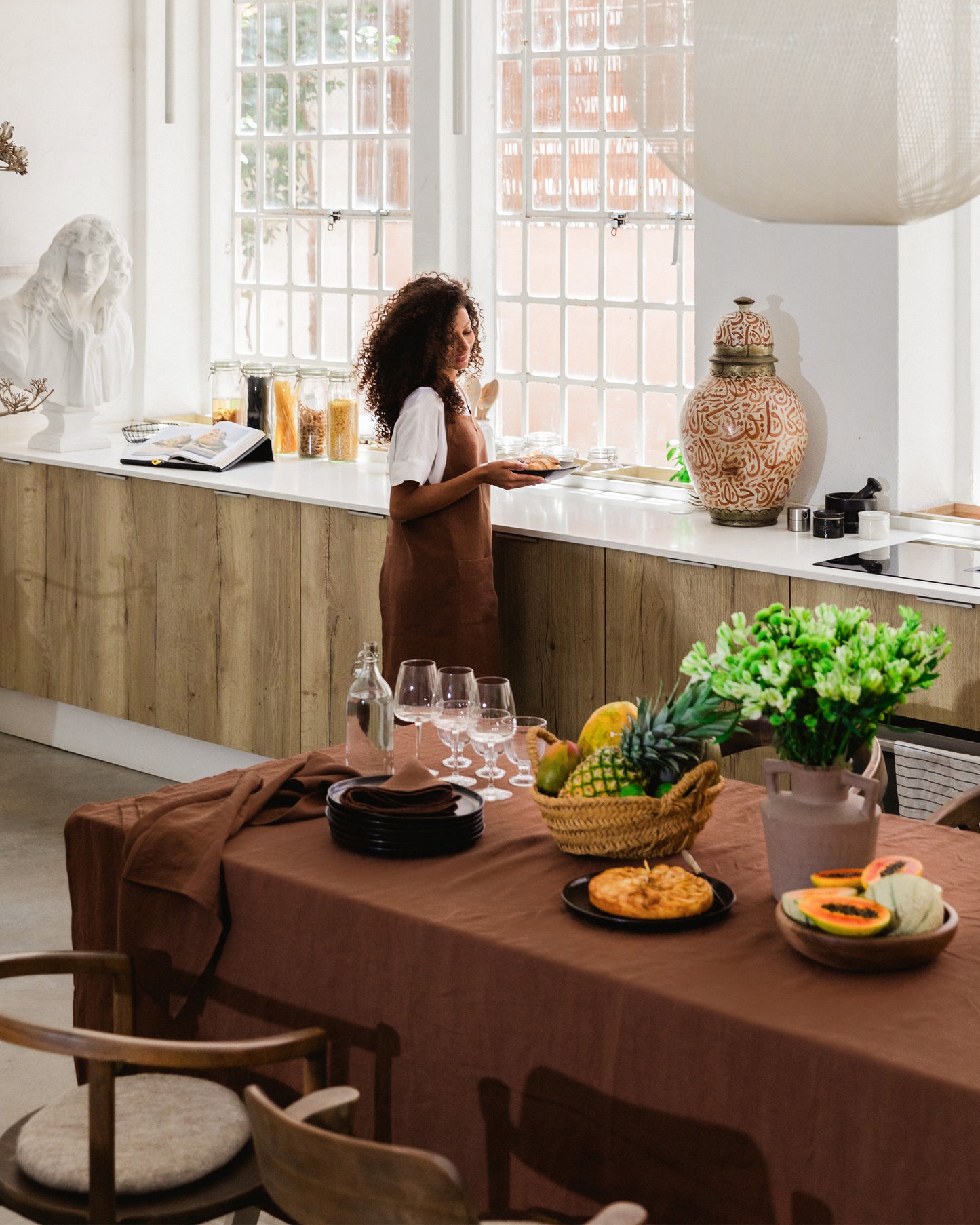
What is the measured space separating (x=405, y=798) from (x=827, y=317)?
2.50 meters

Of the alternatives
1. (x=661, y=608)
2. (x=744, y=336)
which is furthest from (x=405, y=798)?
(x=744, y=336)

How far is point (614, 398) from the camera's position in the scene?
5504mm

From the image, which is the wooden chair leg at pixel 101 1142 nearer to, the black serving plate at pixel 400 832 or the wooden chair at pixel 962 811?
the black serving plate at pixel 400 832

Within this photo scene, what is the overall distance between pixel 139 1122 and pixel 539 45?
4.23 meters

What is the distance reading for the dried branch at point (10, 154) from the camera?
18.8ft

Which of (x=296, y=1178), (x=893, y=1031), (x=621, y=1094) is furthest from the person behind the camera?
(x=621, y=1094)

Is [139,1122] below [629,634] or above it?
below

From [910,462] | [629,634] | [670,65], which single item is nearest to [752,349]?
[910,462]

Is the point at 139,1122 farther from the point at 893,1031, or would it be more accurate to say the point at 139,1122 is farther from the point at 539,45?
the point at 539,45

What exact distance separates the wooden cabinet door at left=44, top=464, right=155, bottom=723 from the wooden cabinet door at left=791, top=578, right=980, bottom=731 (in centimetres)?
263

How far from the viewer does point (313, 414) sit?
5.77m

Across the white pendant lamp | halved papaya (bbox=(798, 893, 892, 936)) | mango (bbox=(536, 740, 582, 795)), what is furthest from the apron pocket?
the white pendant lamp

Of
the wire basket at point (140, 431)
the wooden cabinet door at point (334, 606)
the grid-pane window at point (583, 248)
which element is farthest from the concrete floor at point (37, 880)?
the grid-pane window at point (583, 248)

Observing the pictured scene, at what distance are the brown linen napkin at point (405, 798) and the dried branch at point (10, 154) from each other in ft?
12.8
